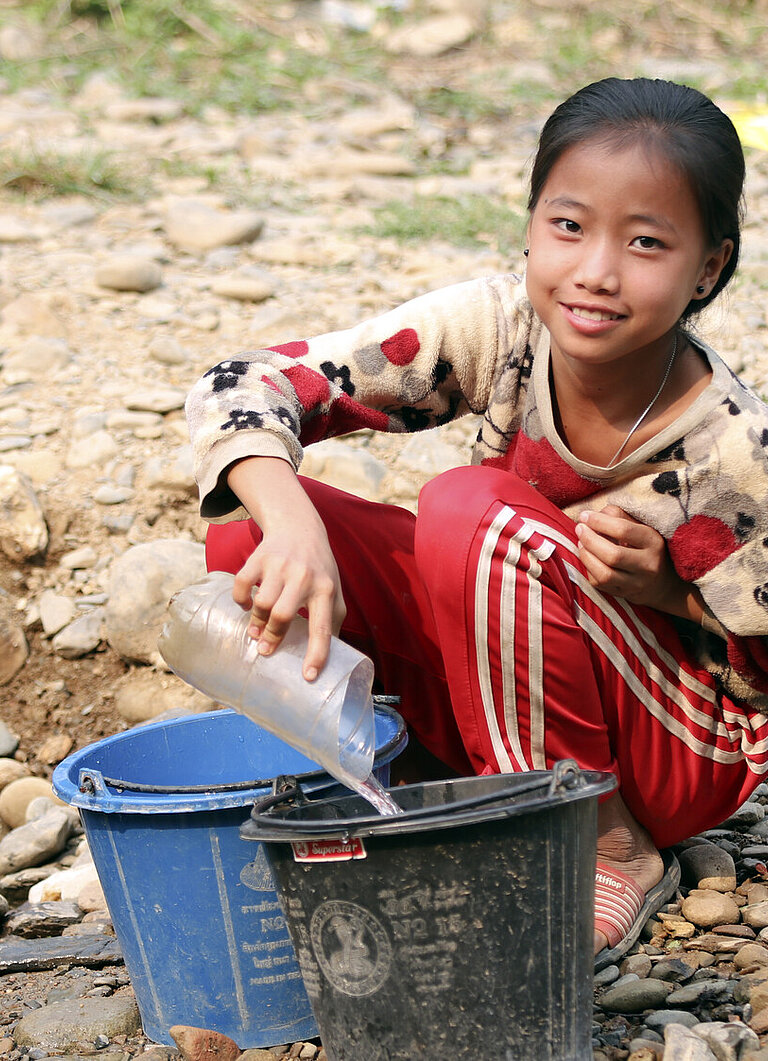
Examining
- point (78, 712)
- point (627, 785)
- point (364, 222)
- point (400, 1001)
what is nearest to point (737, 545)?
point (627, 785)

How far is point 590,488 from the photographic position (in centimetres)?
209

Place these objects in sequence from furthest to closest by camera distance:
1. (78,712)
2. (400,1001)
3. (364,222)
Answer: (364,222), (78,712), (400,1001)

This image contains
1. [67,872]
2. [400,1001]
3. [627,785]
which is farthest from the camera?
[67,872]

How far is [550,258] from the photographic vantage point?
188 centimetres

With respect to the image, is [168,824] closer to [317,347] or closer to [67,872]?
[317,347]

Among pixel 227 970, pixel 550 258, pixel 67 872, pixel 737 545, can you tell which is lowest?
pixel 67 872

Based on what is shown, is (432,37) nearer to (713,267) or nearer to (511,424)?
(511,424)

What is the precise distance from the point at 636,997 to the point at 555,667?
0.48 metres

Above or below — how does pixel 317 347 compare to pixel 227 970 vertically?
above

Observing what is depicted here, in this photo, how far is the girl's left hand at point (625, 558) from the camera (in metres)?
1.87

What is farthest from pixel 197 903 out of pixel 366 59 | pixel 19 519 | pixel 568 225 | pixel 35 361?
pixel 366 59

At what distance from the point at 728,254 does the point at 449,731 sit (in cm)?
100

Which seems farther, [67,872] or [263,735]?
[67,872]

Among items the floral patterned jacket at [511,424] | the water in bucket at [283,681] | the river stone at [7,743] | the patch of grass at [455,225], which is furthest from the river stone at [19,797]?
the patch of grass at [455,225]
